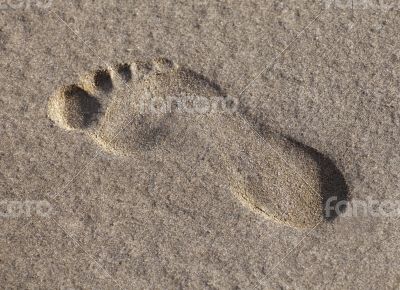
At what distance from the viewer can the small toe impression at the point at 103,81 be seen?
5.70 ft

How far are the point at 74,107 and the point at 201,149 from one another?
0.49m

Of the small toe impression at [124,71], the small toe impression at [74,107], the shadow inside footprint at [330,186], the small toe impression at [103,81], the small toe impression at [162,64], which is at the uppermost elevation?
the small toe impression at [162,64]

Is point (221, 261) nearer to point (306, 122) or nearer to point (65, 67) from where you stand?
point (306, 122)

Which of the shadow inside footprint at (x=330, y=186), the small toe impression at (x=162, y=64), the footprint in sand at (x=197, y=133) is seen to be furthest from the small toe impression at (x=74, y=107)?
the shadow inside footprint at (x=330, y=186)

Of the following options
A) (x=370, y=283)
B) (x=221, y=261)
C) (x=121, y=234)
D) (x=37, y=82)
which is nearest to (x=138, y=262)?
(x=121, y=234)

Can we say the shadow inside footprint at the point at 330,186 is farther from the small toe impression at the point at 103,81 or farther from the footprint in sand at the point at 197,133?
the small toe impression at the point at 103,81

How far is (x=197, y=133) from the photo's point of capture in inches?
71.2

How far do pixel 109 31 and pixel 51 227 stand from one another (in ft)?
2.56

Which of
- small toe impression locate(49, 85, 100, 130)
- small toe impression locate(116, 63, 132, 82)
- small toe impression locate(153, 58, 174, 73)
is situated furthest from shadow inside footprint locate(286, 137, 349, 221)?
small toe impression locate(49, 85, 100, 130)

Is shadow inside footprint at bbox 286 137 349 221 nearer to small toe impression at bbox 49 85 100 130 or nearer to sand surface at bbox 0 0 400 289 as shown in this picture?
sand surface at bbox 0 0 400 289

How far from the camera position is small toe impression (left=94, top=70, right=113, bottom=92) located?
68.4 inches

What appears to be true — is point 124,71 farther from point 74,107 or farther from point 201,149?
point 201,149

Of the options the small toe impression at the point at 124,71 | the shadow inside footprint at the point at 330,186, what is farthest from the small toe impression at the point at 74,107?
the shadow inside footprint at the point at 330,186

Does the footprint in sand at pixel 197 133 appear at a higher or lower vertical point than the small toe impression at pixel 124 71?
lower
